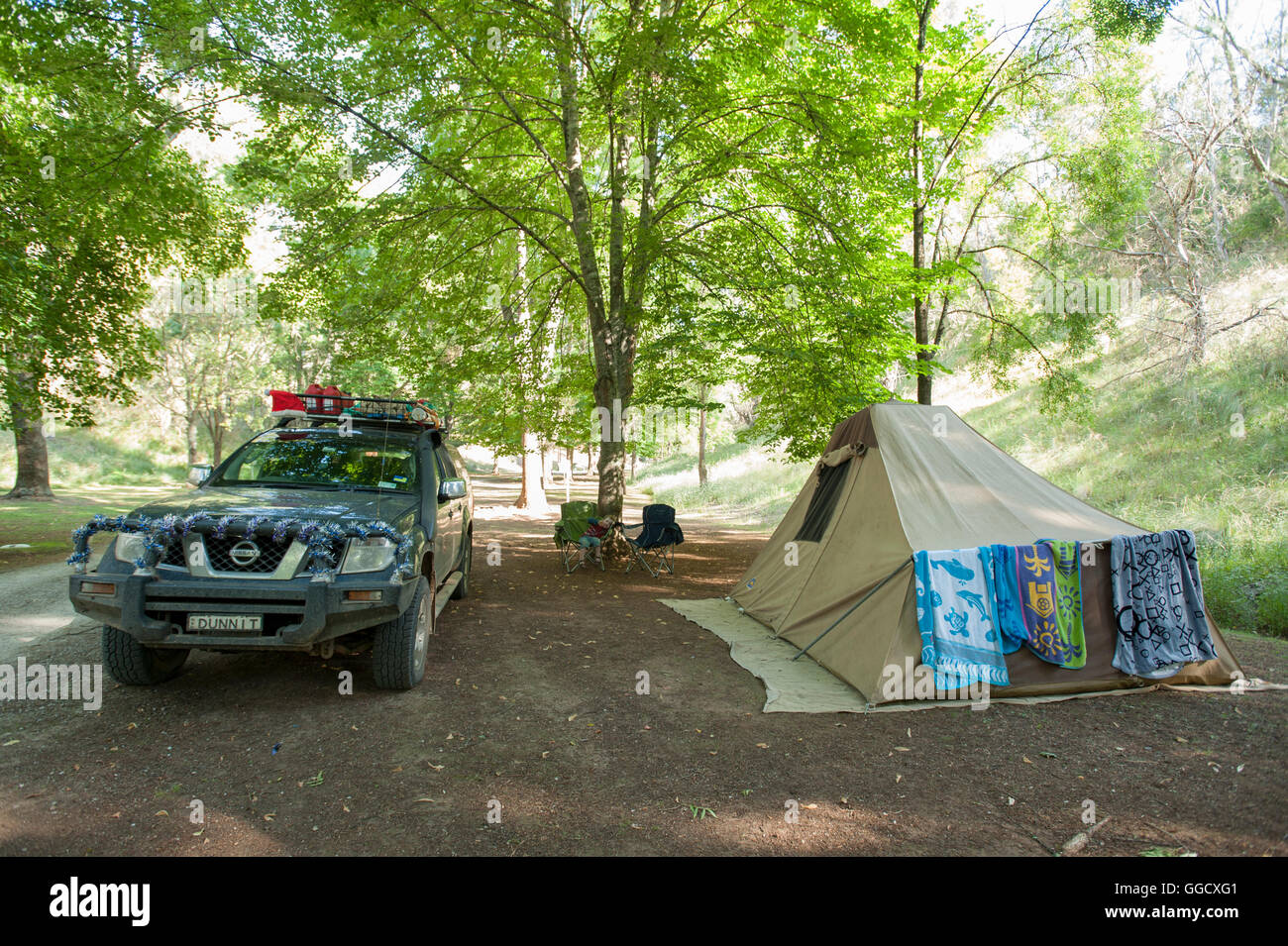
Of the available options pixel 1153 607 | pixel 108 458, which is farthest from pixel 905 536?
pixel 108 458

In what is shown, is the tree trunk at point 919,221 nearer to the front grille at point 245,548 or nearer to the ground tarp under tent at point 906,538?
the ground tarp under tent at point 906,538

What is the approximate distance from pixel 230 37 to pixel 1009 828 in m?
10.4

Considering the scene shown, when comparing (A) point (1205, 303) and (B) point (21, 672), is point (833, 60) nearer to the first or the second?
(B) point (21, 672)

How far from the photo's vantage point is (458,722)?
4504mm

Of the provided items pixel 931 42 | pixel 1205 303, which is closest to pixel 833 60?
pixel 931 42

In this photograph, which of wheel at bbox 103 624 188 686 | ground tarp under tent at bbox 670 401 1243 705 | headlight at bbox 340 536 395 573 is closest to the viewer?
headlight at bbox 340 536 395 573

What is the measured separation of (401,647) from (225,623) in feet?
3.71

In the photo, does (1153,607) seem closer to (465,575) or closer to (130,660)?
(465,575)

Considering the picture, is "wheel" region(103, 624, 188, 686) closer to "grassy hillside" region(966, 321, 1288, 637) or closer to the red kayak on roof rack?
the red kayak on roof rack

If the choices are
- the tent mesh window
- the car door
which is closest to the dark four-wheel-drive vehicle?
the car door

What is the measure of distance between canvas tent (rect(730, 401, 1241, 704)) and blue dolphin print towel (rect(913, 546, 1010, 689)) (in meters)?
0.11

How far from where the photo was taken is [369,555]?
438 centimetres

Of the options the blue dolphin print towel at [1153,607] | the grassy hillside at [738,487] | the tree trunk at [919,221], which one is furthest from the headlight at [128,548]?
the grassy hillside at [738,487]

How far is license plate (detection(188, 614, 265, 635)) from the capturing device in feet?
13.4
